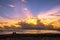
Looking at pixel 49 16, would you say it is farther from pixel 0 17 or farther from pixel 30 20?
pixel 0 17

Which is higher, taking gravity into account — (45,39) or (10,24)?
(10,24)

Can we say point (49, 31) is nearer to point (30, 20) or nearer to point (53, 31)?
point (53, 31)

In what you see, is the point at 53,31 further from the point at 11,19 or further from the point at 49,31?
the point at 11,19

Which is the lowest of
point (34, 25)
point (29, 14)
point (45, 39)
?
point (45, 39)

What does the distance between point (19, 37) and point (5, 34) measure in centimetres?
44

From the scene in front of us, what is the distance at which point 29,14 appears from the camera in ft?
17.7

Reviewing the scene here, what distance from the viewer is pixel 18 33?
17.4 feet

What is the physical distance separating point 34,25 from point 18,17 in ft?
1.86

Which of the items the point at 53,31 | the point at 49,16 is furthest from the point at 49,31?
the point at 49,16

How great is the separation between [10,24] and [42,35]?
1062mm

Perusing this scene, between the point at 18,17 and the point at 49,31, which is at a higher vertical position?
the point at 18,17

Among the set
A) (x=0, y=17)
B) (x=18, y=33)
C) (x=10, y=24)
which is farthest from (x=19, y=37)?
(x=0, y=17)

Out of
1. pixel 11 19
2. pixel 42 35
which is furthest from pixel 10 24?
pixel 42 35

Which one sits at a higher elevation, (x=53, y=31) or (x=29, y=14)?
(x=29, y=14)
